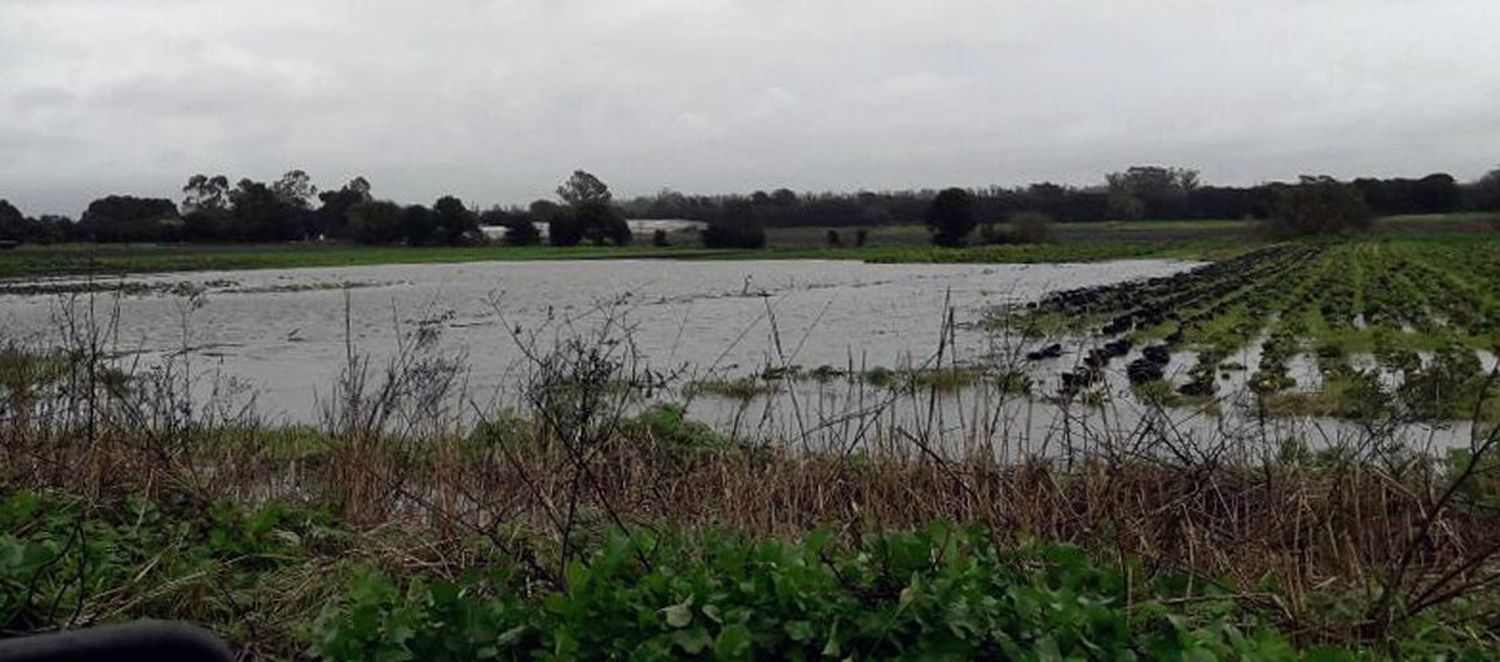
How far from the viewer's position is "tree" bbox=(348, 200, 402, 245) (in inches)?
3979

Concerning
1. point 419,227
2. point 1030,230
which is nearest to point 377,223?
point 419,227

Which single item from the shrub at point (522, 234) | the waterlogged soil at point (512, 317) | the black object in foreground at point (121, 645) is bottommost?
the waterlogged soil at point (512, 317)

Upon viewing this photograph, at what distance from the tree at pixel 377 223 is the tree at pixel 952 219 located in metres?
45.0

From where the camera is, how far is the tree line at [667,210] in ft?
316

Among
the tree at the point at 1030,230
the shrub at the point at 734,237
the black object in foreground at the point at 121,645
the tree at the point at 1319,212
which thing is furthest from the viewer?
the shrub at the point at 734,237

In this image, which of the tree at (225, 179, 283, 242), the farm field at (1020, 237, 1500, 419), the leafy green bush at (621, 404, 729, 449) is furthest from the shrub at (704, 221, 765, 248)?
the leafy green bush at (621, 404, 729, 449)

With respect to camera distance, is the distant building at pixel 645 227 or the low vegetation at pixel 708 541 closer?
the low vegetation at pixel 708 541

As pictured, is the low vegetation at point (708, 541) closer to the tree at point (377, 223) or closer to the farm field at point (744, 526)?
the farm field at point (744, 526)

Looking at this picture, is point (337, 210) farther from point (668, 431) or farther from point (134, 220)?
point (668, 431)

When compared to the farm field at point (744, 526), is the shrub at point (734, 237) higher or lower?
lower

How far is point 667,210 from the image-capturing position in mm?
132500

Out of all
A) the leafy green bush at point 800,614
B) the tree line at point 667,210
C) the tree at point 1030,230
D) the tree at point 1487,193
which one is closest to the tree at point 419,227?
the tree line at point 667,210

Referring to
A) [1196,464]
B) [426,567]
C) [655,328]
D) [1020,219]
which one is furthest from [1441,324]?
[1020,219]

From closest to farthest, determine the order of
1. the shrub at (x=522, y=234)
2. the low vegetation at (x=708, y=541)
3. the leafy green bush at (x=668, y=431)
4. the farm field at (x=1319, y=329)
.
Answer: the low vegetation at (x=708, y=541)
the leafy green bush at (x=668, y=431)
the farm field at (x=1319, y=329)
the shrub at (x=522, y=234)
